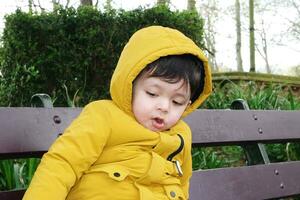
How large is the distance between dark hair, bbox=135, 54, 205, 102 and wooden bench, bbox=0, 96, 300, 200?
0.43m

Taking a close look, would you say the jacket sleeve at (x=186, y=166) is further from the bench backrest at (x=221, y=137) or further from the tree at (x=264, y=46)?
the tree at (x=264, y=46)

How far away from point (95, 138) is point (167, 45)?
382mm

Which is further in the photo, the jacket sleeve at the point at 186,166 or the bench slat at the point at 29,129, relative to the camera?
the jacket sleeve at the point at 186,166

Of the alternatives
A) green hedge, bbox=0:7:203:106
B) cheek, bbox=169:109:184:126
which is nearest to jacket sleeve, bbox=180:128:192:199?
cheek, bbox=169:109:184:126

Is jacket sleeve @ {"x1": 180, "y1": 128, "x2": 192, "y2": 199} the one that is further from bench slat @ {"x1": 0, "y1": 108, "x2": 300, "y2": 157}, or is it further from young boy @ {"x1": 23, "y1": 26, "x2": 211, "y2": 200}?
bench slat @ {"x1": 0, "y1": 108, "x2": 300, "y2": 157}

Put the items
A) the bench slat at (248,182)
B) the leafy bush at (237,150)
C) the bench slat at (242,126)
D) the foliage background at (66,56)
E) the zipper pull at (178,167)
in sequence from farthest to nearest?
1. the foliage background at (66,56)
2. the leafy bush at (237,150)
3. the bench slat at (242,126)
4. the bench slat at (248,182)
5. the zipper pull at (178,167)

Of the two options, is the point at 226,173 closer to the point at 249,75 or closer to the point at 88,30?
the point at 88,30

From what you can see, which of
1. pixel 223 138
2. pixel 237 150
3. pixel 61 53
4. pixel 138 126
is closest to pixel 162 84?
pixel 138 126

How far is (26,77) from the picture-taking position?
5332 millimetres

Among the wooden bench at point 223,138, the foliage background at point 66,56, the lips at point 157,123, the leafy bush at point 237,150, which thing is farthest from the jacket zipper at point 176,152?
the foliage background at point 66,56

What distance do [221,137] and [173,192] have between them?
86 cm

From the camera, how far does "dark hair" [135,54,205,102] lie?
189 cm

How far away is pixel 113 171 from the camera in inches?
72.9

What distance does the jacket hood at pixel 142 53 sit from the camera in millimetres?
1870
